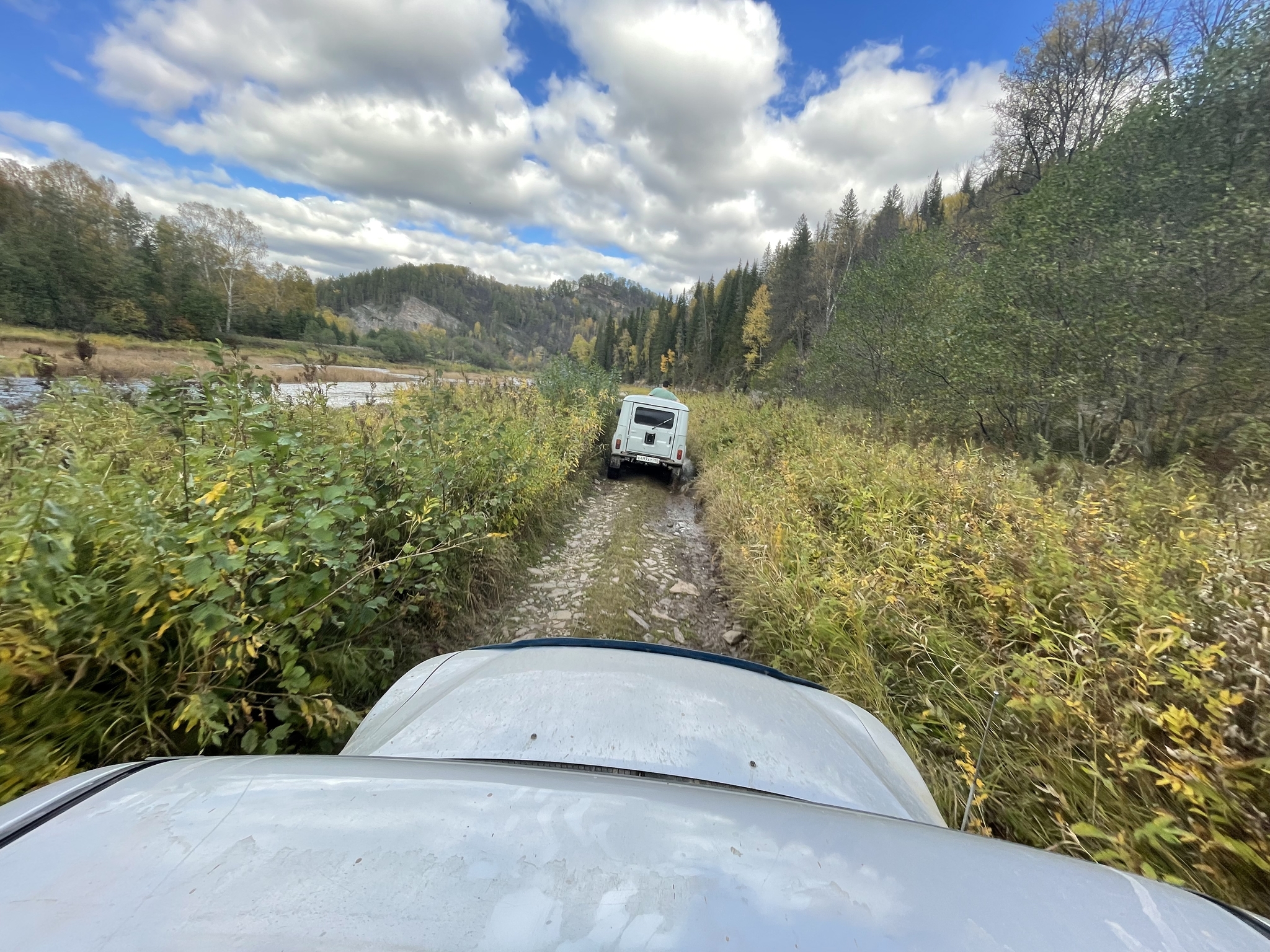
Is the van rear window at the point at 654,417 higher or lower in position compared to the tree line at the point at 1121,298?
lower

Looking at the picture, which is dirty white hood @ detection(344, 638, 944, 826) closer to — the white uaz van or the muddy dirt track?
the muddy dirt track

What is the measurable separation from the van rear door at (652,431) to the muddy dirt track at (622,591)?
2802 millimetres

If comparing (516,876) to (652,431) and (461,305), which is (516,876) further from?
(461,305)

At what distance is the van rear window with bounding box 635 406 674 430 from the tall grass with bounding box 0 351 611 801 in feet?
25.2

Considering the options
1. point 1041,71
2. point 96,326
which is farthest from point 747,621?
point 1041,71

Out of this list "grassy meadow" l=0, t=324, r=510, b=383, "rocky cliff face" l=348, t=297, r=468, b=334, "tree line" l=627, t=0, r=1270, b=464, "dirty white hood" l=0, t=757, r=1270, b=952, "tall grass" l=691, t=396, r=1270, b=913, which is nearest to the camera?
"dirty white hood" l=0, t=757, r=1270, b=952

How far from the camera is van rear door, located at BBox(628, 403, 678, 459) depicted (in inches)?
432

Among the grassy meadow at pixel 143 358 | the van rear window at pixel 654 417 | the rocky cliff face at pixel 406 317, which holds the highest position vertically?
the rocky cliff face at pixel 406 317

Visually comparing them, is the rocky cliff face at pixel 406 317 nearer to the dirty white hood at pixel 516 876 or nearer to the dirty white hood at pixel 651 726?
the dirty white hood at pixel 651 726

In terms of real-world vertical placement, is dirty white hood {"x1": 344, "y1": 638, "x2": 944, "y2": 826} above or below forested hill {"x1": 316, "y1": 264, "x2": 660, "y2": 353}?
below

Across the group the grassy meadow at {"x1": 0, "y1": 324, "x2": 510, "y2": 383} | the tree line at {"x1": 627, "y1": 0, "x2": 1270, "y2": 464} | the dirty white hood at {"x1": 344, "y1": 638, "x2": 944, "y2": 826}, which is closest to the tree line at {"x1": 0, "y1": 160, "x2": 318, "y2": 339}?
the grassy meadow at {"x1": 0, "y1": 324, "x2": 510, "y2": 383}

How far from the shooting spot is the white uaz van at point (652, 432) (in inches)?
431

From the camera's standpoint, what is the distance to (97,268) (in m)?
17.1

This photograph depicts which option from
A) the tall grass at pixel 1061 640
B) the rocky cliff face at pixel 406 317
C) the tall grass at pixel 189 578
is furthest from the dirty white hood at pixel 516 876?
the rocky cliff face at pixel 406 317
